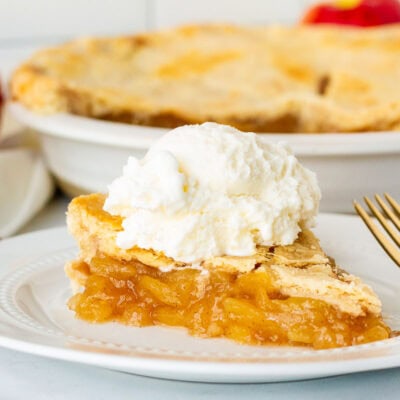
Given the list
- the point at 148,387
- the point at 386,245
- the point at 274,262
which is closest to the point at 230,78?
the point at 386,245

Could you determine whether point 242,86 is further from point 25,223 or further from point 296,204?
point 296,204

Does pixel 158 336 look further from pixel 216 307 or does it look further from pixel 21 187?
pixel 21 187

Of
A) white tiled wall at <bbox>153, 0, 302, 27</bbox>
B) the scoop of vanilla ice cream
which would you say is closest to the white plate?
the scoop of vanilla ice cream

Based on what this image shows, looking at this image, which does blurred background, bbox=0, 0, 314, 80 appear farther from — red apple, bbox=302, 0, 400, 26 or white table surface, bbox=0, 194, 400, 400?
white table surface, bbox=0, 194, 400, 400

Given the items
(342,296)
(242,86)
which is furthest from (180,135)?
(242,86)

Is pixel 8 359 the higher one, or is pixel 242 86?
pixel 8 359
